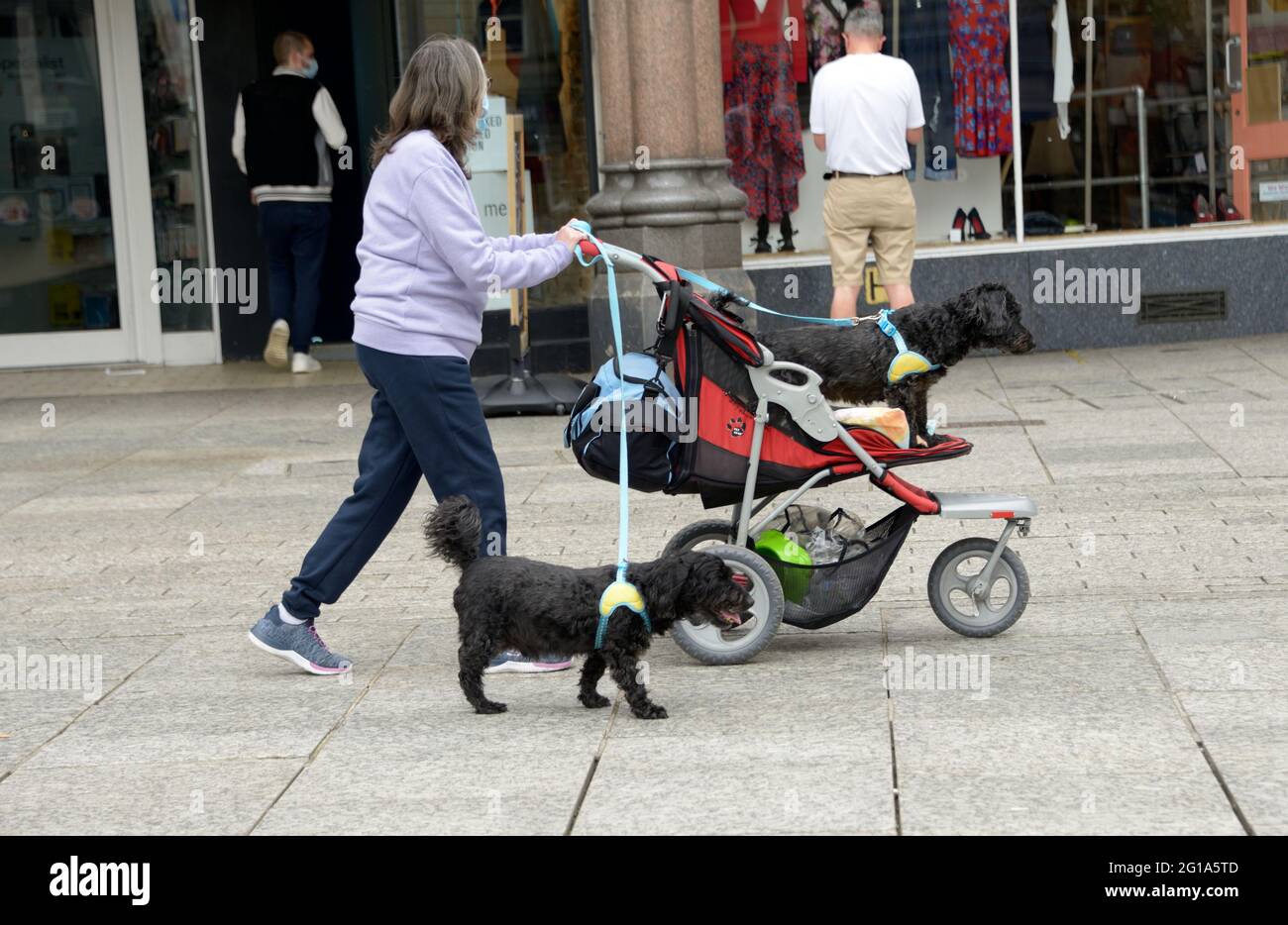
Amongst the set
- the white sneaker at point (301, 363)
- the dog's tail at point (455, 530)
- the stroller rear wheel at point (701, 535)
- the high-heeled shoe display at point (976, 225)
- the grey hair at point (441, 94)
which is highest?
the grey hair at point (441, 94)

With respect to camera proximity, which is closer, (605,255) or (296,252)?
(605,255)

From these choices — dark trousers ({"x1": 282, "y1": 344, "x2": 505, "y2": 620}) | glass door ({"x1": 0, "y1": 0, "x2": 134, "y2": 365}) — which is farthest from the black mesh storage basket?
glass door ({"x1": 0, "y1": 0, "x2": 134, "y2": 365})

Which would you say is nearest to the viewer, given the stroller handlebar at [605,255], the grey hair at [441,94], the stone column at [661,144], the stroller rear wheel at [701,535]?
the stroller handlebar at [605,255]

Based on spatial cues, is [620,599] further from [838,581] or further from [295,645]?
[295,645]

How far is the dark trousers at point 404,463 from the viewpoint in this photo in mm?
5539

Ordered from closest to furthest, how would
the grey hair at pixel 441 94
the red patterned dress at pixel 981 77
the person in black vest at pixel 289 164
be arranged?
the grey hair at pixel 441 94
the person in black vest at pixel 289 164
the red patterned dress at pixel 981 77

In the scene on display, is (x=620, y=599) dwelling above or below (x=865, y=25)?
below

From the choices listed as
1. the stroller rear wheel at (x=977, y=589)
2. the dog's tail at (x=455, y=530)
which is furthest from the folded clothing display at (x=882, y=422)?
the dog's tail at (x=455, y=530)

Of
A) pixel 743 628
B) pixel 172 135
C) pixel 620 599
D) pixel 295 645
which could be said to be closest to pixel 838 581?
pixel 743 628

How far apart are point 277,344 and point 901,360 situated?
790cm

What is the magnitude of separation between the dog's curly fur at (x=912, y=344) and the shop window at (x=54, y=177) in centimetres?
884

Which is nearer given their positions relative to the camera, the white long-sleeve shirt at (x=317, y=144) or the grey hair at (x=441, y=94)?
the grey hair at (x=441, y=94)

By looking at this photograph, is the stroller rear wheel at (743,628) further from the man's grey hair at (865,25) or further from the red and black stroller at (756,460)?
the man's grey hair at (865,25)

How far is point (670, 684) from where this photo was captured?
5555mm
